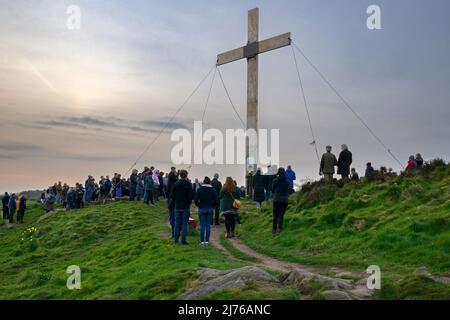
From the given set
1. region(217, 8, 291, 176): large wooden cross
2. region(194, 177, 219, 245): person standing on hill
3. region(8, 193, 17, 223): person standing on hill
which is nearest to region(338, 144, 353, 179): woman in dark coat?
region(217, 8, 291, 176): large wooden cross

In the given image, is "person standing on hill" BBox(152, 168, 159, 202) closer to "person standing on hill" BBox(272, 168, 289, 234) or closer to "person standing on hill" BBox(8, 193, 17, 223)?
"person standing on hill" BBox(8, 193, 17, 223)

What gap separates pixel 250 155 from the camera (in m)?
29.7

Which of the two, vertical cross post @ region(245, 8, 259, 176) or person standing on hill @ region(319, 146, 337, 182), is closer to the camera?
person standing on hill @ region(319, 146, 337, 182)

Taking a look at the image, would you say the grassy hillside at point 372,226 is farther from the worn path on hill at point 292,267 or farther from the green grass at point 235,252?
the green grass at point 235,252

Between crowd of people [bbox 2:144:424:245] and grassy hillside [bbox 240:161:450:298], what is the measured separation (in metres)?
1.23

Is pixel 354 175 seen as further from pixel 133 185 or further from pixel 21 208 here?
pixel 21 208

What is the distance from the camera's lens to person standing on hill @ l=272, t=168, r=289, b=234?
20656mm

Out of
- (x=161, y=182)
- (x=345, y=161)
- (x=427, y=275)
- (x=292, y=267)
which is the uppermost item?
(x=345, y=161)

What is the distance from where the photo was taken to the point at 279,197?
20.6 metres

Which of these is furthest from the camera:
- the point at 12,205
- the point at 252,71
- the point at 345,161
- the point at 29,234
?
the point at 12,205

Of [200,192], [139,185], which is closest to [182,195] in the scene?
[200,192]

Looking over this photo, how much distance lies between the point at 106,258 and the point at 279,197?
24.3 feet
